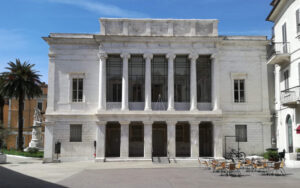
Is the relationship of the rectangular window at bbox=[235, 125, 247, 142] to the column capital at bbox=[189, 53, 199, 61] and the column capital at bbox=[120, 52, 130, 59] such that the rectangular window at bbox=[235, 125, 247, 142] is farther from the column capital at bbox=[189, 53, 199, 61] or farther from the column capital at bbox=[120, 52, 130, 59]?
the column capital at bbox=[120, 52, 130, 59]

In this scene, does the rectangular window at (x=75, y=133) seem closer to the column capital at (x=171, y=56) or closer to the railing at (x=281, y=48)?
the column capital at (x=171, y=56)

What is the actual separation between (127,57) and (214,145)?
11426 millimetres

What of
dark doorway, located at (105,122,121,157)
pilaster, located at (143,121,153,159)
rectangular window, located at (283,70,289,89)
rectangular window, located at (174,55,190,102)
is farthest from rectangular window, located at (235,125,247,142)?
dark doorway, located at (105,122,121,157)

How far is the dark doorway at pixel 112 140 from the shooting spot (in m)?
34.2

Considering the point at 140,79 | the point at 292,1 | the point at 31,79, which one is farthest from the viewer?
the point at 31,79

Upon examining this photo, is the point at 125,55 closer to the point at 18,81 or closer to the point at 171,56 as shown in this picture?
the point at 171,56

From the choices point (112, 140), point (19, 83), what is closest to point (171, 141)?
point (112, 140)

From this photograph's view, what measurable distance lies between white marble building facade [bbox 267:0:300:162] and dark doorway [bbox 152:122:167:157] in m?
10.9

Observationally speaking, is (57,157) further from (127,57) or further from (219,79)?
(219,79)

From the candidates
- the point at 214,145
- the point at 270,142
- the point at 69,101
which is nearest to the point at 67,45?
the point at 69,101

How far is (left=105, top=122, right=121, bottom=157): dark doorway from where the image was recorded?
34.2 meters

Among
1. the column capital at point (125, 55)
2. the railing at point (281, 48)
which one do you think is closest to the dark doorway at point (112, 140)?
the column capital at point (125, 55)

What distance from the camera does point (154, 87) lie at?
3347 centimetres

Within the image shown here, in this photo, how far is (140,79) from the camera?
33250 mm
